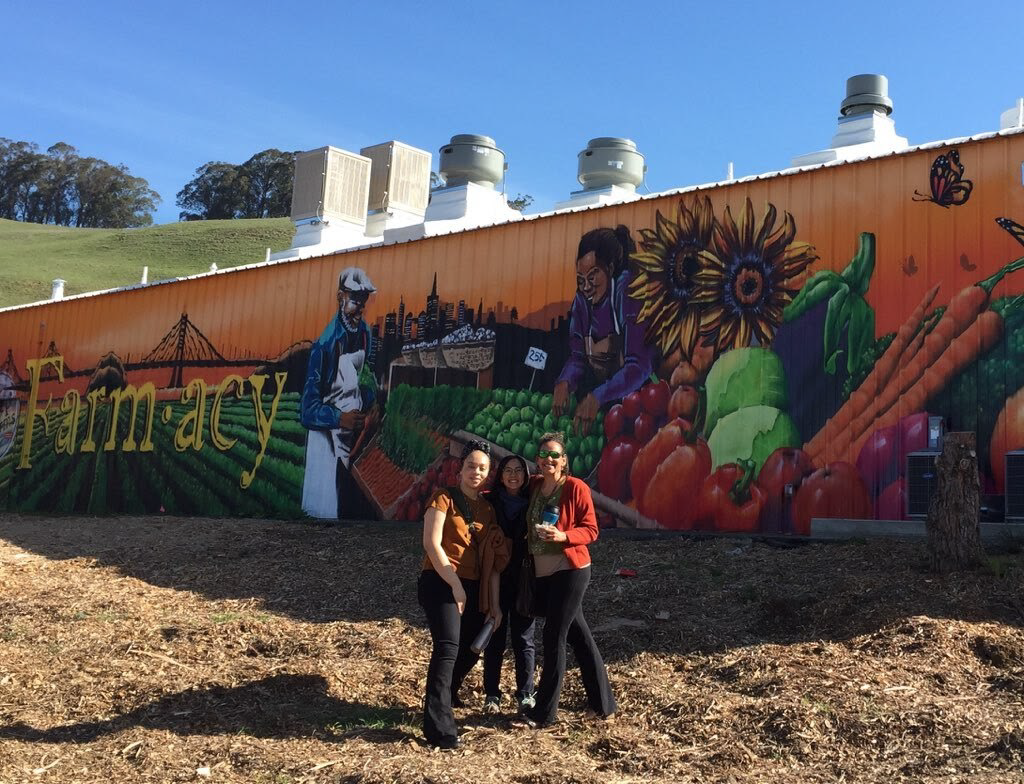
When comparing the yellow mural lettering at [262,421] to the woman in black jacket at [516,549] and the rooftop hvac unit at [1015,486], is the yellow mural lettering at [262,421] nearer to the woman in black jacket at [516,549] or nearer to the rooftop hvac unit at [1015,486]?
the rooftop hvac unit at [1015,486]

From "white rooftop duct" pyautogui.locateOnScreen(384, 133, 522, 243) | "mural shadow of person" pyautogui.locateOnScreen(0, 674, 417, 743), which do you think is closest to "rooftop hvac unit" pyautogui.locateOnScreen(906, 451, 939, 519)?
"mural shadow of person" pyautogui.locateOnScreen(0, 674, 417, 743)

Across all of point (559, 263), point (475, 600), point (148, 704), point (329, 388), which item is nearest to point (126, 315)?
point (329, 388)

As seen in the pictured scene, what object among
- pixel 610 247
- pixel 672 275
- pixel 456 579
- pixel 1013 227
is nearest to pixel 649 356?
pixel 672 275

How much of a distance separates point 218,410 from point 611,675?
464 inches

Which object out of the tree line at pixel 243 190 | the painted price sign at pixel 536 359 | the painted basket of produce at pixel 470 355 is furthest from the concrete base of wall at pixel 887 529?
the tree line at pixel 243 190

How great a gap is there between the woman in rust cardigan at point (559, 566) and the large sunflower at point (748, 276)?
5838 mm

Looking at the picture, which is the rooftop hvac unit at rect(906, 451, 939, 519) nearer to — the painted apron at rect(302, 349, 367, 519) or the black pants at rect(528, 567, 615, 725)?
the black pants at rect(528, 567, 615, 725)

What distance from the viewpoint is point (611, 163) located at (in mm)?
17016

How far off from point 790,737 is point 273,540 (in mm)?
8427

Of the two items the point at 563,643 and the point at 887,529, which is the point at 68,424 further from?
the point at 563,643

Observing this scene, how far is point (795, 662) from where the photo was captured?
22.3ft

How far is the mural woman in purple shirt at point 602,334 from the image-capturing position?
12.3 m

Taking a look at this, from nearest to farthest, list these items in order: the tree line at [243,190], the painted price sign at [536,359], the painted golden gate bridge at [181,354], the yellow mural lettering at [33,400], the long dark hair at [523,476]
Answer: the long dark hair at [523,476]
the painted price sign at [536,359]
the painted golden gate bridge at [181,354]
the yellow mural lettering at [33,400]
the tree line at [243,190]

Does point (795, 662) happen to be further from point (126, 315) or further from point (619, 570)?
point (126, 315)
